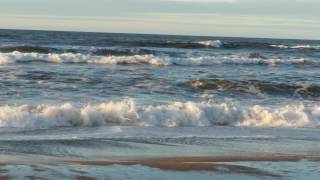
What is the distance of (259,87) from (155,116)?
6706mm

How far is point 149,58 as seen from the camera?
27.7m

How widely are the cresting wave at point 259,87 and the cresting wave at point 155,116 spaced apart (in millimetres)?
4088

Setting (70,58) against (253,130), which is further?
(70,58)

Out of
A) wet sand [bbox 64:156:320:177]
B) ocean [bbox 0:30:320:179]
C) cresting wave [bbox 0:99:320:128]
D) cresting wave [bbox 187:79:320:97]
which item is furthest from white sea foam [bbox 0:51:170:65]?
wet sand [bbox 64:156:320:177]

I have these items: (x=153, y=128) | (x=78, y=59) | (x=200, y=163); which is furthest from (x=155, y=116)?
(x=78, y=59)

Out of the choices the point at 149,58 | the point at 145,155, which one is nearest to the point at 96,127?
the point at 145,155

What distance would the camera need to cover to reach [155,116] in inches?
432

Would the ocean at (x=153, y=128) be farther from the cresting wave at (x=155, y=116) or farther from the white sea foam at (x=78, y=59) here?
the white sea foam at (x=78, y=59)

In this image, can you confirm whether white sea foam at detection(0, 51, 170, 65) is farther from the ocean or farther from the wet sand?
the wet sand

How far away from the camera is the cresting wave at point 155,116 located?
33.0ft

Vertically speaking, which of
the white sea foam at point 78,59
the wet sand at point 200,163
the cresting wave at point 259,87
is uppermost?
the wet sand at point 200,163

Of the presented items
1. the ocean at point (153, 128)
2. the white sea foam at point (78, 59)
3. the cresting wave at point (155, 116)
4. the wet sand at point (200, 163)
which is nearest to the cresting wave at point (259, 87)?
the ocean at point (153, 128)

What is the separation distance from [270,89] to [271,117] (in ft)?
17.9

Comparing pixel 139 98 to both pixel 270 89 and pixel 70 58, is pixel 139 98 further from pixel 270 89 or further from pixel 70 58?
pixel 70 58
